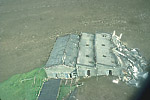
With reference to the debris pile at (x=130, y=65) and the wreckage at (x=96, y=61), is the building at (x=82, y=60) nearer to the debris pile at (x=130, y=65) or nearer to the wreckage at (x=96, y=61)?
the wreckage at (x=96, y=61)

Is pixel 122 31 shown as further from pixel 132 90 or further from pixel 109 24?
pixel 132 90

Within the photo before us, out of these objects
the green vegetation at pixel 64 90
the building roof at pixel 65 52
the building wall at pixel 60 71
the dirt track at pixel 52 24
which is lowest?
the green vegetation at pixel 64 90

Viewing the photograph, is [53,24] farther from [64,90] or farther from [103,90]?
[103,90]

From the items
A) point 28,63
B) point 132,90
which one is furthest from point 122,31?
point 28,63

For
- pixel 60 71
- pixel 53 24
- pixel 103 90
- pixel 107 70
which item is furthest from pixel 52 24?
pixel 103 90

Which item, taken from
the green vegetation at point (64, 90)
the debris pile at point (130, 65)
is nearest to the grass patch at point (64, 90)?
the green vegetation at point (64, 90)

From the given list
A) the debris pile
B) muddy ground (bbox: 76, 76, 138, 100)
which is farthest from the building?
muddy ground (bbox: 76, 76, 138, 100)

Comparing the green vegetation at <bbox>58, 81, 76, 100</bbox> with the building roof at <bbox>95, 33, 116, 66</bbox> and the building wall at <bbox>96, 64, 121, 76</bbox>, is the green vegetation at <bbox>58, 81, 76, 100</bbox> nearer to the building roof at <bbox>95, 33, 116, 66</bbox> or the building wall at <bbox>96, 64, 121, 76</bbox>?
the building wall at <bbox>96, 64, 121, 76</bbox>
